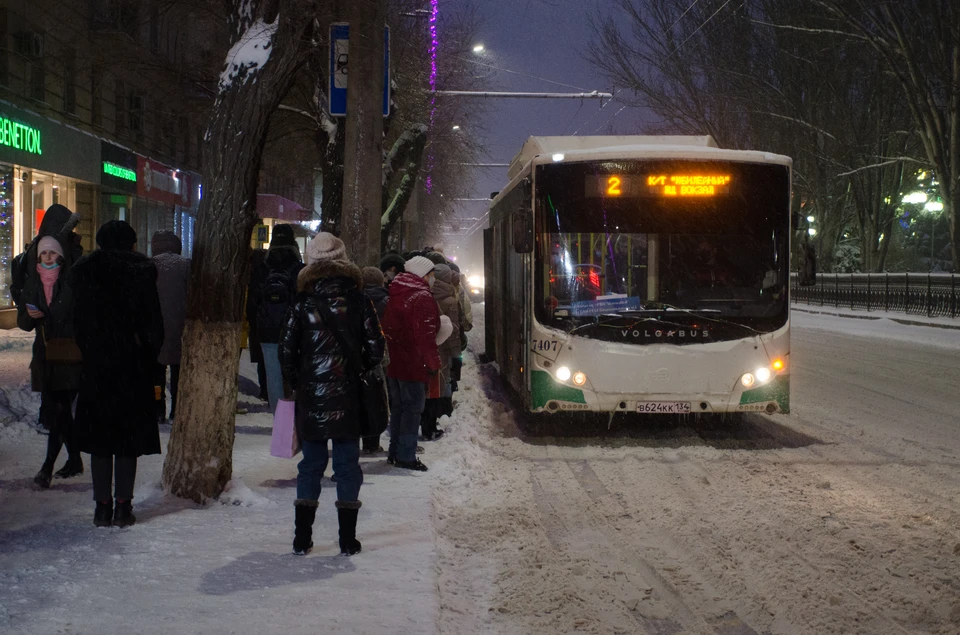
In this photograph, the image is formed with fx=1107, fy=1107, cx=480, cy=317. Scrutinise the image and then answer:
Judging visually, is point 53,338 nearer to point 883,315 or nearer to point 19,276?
point 19,276

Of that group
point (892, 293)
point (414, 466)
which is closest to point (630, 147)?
point (414, 466)

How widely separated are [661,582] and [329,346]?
2032 mm

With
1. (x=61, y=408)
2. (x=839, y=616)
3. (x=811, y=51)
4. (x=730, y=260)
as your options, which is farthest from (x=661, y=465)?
(x=811, y=51)

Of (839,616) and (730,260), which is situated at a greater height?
(730,260)

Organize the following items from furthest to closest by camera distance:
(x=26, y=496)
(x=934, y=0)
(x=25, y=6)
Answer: (x=934, y=0)
(x=25, y=6)
(x=26, y=496)

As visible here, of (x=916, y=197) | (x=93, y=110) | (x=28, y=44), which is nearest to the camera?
(x=28, y=44)

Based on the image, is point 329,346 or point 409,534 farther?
point 409,534

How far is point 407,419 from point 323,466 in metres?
2.68

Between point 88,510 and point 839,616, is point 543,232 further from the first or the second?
point 839,616

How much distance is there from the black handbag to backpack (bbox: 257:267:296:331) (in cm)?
414

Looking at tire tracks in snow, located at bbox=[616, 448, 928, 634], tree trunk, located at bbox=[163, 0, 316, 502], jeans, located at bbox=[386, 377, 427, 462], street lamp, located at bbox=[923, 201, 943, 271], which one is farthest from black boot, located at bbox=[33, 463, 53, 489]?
street lamp, located at bbox=[923, 201, 943, 271]

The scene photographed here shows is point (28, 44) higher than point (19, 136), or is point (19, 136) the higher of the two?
point (28, 44)

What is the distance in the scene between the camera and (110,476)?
6051 mm

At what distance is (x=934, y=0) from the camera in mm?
28969
